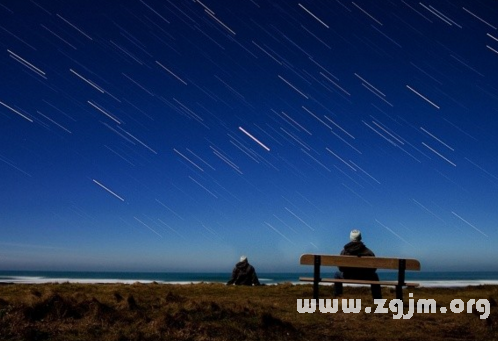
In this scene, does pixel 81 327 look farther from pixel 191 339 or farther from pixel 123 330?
pixel 191 339

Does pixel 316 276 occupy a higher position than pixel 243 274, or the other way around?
pixel 316 276

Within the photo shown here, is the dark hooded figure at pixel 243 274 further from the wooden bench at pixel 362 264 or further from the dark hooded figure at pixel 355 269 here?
the wooden bench at pixel 362 264

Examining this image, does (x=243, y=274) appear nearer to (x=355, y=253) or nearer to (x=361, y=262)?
(x=355, y=253)

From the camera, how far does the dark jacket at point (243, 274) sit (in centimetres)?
1978

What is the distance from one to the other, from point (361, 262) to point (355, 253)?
75 centimetres

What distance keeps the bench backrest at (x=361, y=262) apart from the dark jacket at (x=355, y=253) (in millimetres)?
436

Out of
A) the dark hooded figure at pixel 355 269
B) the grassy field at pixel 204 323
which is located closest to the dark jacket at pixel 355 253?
the dark hooded figure at pixel 355 269

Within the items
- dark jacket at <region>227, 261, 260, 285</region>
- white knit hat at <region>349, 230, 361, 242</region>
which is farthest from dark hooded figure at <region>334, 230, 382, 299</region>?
dark jacket at <region>227, 261, 260, 285</region>

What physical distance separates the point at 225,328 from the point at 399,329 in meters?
2.66

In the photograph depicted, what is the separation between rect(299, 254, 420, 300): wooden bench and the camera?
1074 centimetres

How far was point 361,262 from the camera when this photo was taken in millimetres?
11391

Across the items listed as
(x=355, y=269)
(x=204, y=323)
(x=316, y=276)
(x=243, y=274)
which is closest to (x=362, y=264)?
(x=355, y=269)

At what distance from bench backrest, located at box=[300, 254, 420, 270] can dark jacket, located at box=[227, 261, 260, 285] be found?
26.4ft

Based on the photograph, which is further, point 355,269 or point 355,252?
point 355,252
